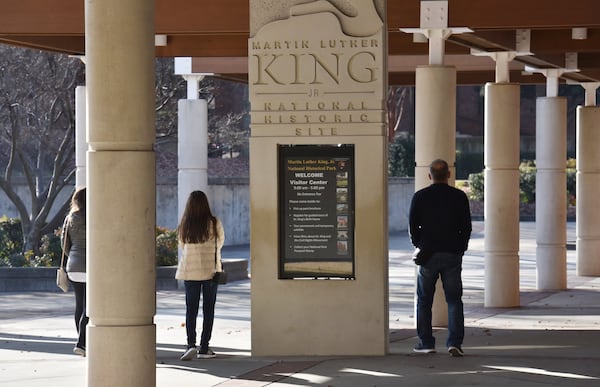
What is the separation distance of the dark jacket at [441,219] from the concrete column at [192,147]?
39.7 feet

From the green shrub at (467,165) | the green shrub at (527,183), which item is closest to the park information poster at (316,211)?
the green shrub at (527,183)

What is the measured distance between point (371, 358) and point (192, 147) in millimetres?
12443

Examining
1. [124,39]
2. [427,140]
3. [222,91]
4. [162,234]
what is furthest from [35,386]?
[222,91]

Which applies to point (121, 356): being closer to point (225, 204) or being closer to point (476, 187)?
point (225, 204)

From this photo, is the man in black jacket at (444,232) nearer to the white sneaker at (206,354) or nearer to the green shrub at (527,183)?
the white sneaker at (206,354)

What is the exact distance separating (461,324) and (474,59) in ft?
43.7

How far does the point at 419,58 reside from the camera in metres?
26.2

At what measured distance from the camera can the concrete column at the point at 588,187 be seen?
2611 cm

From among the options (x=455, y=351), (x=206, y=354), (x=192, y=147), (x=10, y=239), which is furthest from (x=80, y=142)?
(x=10, y=239)

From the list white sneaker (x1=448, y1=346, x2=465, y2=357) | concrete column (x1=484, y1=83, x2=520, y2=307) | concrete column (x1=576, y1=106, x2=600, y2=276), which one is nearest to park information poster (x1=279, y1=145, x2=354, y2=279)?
white sneaker (x1=448, y1=346, x2=465, y2=357)

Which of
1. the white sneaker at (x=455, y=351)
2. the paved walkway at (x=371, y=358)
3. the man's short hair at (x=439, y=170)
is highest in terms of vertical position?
the man's short hair at (x=439, y=170)

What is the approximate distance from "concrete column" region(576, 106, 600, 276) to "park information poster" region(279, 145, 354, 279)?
44.3 ft

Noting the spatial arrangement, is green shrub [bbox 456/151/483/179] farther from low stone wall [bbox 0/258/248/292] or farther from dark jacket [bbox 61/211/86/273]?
dark jacket [bbox 61/211/86/273]

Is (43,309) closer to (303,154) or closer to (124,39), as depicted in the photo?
(303,154)
